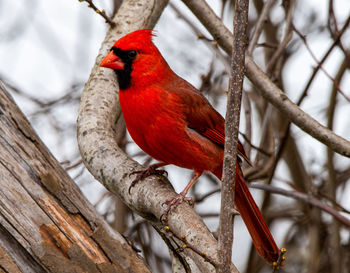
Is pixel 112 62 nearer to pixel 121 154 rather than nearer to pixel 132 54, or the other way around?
pixel 132 54

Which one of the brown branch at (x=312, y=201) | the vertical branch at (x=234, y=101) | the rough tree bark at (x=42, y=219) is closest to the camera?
the vertical branch at (x=234, y=101)

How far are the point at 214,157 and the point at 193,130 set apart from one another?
0.64ft

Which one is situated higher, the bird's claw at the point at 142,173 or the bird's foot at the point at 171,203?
the bird's claw at the point at 142,173

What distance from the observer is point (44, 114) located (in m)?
4.16

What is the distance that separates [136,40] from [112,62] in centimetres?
20

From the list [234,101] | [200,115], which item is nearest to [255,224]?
[200,115]

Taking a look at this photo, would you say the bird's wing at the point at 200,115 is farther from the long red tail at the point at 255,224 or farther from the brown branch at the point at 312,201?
the brown branch at the point at 312,201

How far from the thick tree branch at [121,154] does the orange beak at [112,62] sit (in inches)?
7.1

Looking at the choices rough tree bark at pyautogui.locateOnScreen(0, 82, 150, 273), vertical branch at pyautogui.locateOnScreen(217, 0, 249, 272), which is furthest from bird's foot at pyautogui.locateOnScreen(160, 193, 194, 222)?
vertical branch at pyautogui.locateOnScreen(217, 0, 249, 272)

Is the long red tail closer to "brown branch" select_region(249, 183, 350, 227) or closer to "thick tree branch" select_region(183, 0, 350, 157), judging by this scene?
"brown branch" select_region(249, 183, 350, 227)

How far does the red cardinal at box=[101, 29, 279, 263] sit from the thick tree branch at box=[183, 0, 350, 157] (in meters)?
0.35

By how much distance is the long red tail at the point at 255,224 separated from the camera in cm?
280

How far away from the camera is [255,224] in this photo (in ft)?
A: 9.61

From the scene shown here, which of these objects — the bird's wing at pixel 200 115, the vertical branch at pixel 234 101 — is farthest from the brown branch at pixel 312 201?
the vertical branch at pixel 234 101
